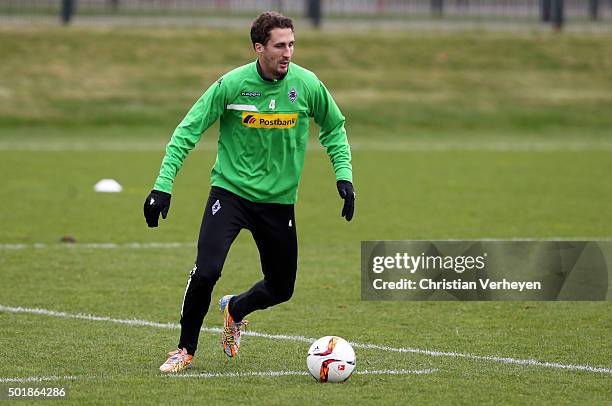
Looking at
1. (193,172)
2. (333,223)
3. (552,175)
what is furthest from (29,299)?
(552,175)

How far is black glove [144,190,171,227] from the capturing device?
7.76m

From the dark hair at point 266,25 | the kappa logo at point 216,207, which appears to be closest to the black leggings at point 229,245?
the kappa logo at point 216,207

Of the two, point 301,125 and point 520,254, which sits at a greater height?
point 301,125

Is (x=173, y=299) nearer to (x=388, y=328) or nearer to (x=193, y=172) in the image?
(x=388, y=328)

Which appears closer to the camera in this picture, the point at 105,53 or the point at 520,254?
the point at 520,254

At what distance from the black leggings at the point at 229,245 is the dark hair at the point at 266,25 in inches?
42.0

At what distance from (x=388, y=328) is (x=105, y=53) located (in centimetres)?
2835

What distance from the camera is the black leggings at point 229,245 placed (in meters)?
8.02

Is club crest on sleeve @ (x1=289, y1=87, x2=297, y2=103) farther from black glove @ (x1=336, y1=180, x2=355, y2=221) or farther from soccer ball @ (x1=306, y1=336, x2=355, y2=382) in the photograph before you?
soccer ball @ (x1=306, y1=336, x2=355, y2=382)

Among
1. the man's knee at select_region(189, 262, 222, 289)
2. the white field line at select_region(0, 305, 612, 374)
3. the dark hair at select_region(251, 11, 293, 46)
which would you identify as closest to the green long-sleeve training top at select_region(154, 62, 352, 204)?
the dark hair at select_region(251, 11, 293, 46)

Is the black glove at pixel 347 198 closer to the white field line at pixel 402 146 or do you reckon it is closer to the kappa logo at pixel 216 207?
the kappa logo at pixel 216 207

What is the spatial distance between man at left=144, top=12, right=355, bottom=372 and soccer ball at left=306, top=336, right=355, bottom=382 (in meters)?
0.78

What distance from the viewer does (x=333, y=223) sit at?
643 inches

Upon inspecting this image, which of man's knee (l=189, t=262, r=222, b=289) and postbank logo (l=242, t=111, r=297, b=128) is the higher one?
postbank logo (l=242, t=111, r=297, b=128)
